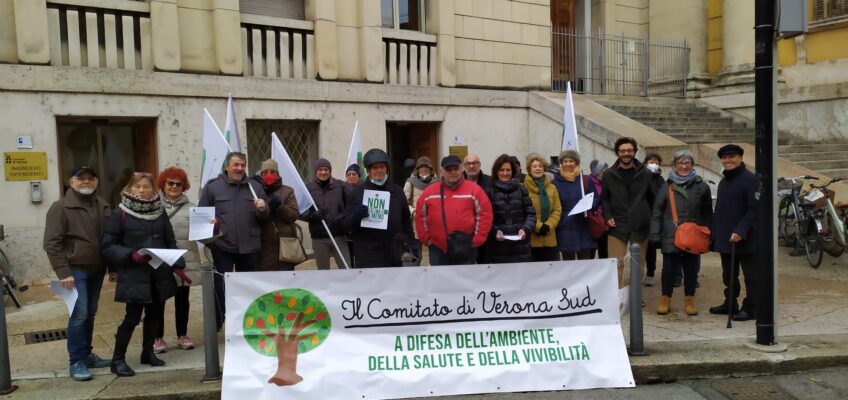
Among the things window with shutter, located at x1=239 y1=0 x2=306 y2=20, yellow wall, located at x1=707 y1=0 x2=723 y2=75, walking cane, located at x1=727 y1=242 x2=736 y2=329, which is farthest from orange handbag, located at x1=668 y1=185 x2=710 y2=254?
yellow wall, located at x1=707 y1=0 x2=723 y2=75

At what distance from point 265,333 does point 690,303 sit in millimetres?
4624

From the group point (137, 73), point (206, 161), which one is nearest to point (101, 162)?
point (137, 73)

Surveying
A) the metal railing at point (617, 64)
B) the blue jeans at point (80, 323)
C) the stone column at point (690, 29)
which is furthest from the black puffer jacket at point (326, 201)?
the stone column at point (690, 29)

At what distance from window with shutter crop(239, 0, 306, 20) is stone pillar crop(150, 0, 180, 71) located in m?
1.40

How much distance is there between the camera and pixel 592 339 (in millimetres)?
5609

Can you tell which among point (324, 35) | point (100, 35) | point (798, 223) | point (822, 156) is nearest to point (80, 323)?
point (100, 35)

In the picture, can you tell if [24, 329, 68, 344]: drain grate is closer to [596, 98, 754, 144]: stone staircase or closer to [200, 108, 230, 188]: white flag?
[200, 108, 230, 188]: white flag

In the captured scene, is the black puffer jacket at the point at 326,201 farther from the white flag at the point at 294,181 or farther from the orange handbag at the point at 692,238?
the orange handbag at the point at 692,238

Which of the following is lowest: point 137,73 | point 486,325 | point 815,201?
point 486,325

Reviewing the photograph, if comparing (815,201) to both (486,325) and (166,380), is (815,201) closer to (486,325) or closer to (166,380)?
(486,325)

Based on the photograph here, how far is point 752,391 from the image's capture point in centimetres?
537

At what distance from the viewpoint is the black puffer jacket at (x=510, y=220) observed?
6629 millimetres

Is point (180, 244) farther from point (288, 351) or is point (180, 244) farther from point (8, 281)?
point (8, 281)

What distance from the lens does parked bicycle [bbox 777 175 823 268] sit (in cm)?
968
